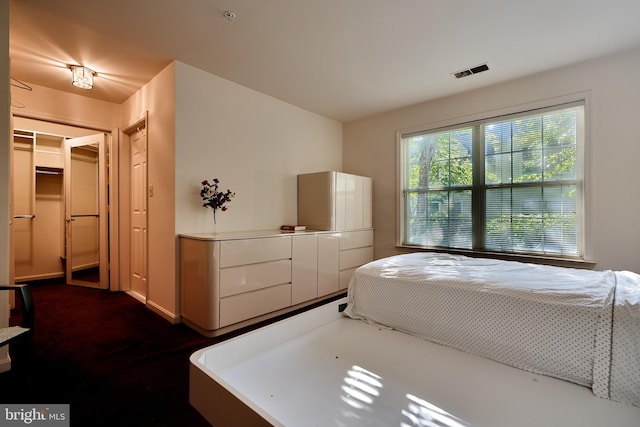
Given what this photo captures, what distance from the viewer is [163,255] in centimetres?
288

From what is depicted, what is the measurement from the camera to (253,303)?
8.98ft

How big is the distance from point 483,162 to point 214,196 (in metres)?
3.04

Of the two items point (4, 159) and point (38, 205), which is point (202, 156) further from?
point (38, 205)

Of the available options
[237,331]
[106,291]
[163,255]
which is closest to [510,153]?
[237,331]

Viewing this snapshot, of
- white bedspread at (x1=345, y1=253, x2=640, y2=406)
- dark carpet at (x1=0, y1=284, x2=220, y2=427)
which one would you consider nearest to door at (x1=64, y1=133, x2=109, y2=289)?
dark carpet at (x1=0, y1=284, x2=220, y2=427)

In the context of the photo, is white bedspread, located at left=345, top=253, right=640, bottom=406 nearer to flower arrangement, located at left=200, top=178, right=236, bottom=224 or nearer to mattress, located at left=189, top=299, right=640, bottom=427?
mattress, located at left=189, top=299, right=640, bottom=427

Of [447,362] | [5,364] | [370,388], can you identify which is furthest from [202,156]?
[447,362]

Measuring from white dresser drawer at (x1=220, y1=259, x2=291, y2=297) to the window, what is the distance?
6.12 feet

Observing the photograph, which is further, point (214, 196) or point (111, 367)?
point (214, 196)

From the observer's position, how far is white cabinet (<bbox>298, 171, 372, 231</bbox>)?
3.59 m

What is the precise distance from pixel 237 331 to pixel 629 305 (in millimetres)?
2603

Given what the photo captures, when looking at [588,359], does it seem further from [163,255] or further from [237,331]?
[163,255]

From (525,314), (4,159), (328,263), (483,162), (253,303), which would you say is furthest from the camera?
(328,263)

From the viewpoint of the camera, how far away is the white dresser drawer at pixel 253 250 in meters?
2.51
